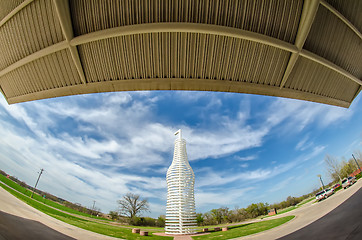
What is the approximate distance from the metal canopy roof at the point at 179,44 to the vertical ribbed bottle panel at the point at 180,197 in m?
8.62

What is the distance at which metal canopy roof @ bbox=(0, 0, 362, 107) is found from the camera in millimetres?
3775

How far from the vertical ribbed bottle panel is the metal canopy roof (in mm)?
8625

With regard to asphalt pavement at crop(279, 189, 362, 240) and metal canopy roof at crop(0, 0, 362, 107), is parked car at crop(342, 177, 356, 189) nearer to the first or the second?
asphalt pavement at crop(279, 189, 362, 240)

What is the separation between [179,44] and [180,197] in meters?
10.2

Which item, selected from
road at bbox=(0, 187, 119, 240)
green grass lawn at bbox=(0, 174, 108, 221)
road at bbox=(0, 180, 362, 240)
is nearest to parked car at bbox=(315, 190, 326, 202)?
road at bbox=(0, 180, 362, 240)

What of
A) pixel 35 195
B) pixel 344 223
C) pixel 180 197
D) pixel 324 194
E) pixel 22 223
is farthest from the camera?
pixel 180 197

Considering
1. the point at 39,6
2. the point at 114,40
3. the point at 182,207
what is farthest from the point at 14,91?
the point at 182,207

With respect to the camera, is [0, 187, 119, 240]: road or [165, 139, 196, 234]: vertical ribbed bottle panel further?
[165, 139, 196, 234]: vertical ribbed bottle panel

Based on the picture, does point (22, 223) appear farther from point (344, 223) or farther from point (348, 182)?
point (348, 182)

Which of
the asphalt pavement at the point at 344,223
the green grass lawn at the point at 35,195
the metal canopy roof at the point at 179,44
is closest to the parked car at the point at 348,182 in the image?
the asphalt pavement at the point at 344,223

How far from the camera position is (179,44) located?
4055mm

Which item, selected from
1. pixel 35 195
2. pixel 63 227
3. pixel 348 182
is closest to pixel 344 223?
pixel 348 182

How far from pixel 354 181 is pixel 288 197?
10.4 ft

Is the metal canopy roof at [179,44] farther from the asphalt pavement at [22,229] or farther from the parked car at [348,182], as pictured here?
the asphalt pavement at [22,229]
